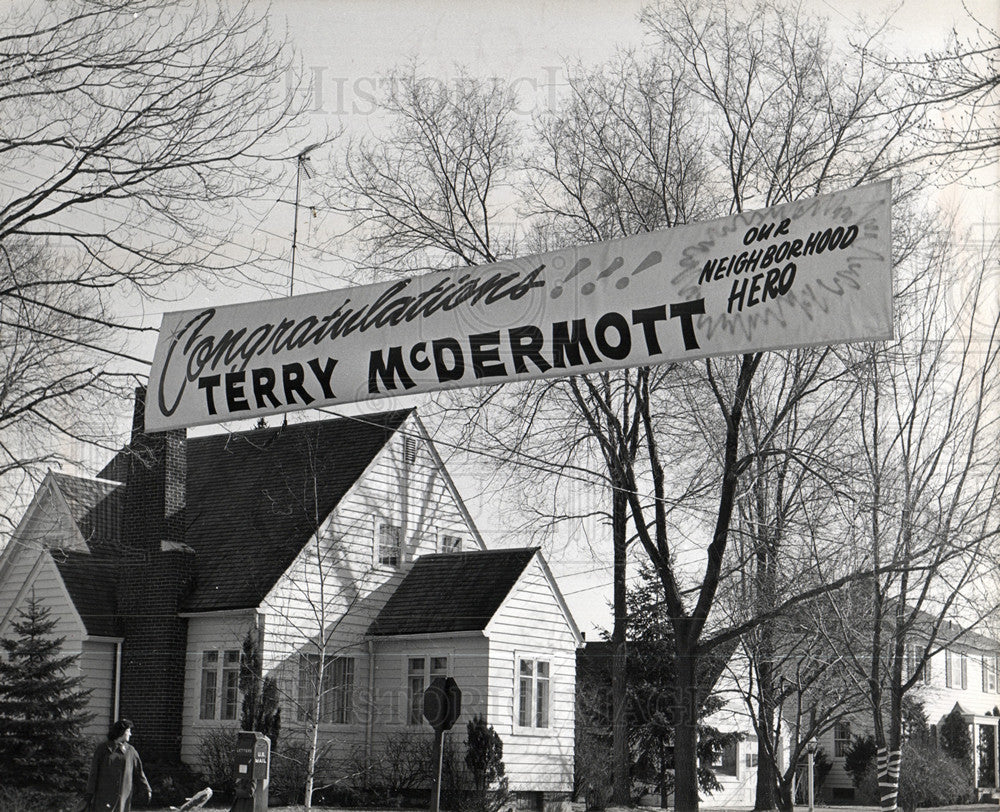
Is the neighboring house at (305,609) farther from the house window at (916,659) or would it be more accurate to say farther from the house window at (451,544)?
the house window at (916,659)

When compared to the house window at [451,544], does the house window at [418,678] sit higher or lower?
lower

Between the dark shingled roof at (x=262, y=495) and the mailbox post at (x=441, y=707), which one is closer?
the mailbox post at (x=441, y=707)

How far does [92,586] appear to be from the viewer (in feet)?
89.8

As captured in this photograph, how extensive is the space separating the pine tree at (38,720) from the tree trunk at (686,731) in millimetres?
10500

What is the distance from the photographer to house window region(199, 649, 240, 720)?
85.8 ft

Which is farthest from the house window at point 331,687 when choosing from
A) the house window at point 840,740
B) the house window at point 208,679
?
the house window at point 840,740

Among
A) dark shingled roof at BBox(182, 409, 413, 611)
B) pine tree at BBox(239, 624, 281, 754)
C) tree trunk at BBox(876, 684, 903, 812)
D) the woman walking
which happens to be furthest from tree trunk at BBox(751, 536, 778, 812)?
the woman walking

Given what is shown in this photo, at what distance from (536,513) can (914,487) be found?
6338 mm

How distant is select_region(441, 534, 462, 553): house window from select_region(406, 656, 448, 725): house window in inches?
152

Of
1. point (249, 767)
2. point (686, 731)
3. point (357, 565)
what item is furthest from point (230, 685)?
point (686, 731)

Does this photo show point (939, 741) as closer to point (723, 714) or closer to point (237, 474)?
point (723, 714)

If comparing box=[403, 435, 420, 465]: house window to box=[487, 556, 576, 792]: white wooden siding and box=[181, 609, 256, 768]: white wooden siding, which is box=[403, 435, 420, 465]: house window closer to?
box=[487, 556, 576, 792]: white wooden siding

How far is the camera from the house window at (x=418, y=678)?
26922 millimetres

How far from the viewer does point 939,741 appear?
44750 mm
